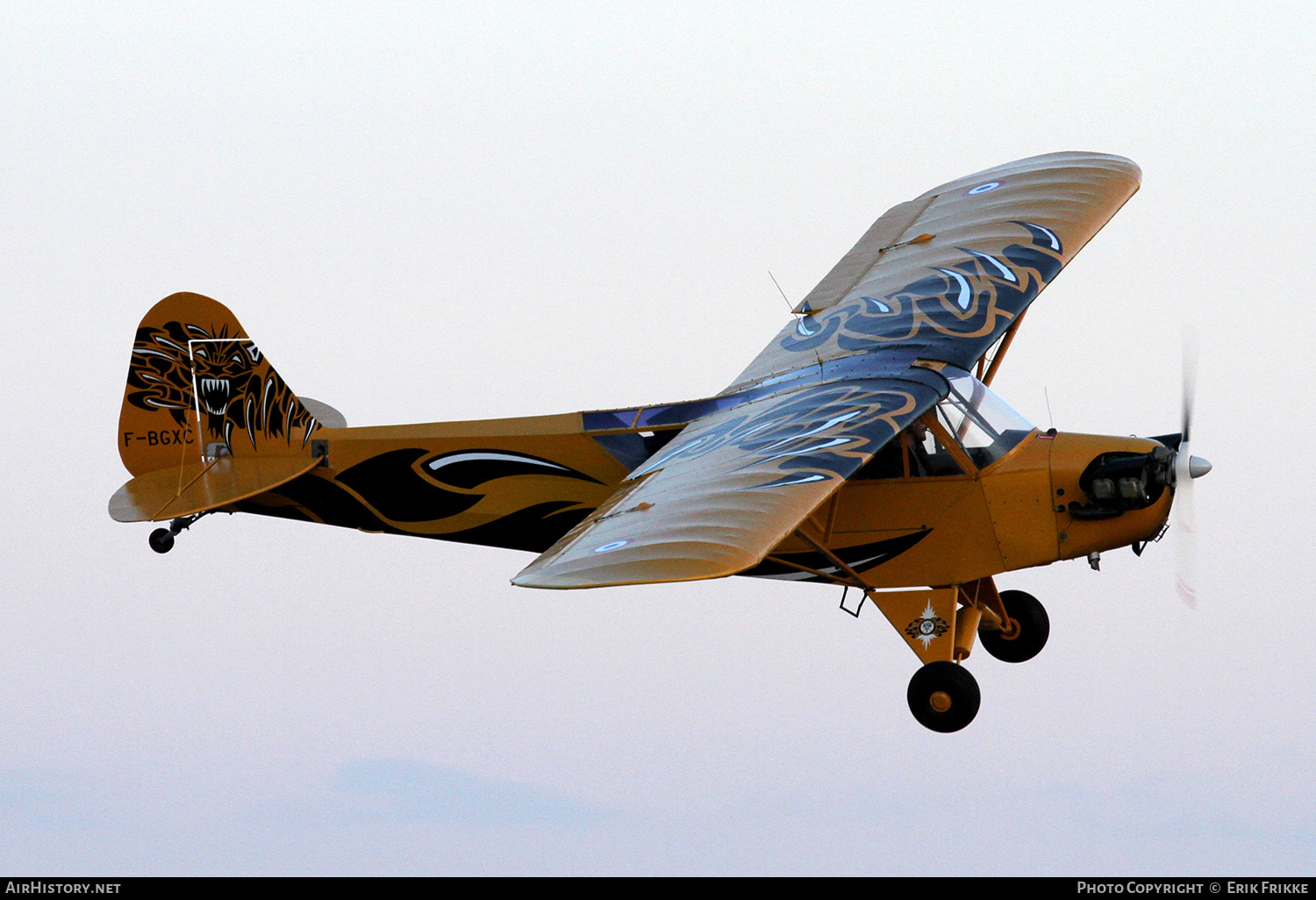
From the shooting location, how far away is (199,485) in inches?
554

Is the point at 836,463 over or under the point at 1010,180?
under

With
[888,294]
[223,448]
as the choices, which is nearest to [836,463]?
[888,294]

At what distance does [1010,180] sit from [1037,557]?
16.2 feet

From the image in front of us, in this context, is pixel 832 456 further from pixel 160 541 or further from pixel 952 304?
pixel 160 541

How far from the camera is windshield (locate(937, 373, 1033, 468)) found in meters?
12.6

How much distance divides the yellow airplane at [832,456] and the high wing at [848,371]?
0.09 feet

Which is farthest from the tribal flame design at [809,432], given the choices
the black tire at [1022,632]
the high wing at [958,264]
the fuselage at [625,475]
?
the black tire at [1022,632]

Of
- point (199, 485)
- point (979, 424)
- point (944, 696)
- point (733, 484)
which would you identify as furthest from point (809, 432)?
point (199, 485)

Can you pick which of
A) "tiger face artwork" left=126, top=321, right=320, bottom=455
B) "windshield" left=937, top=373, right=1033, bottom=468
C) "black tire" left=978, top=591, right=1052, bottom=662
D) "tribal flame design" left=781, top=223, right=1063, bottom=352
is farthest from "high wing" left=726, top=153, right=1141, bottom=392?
"tiger face artwork" left=126, top=321, right=320, bottom=455

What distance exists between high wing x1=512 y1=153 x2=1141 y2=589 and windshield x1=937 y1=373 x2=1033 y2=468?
0.19 meters

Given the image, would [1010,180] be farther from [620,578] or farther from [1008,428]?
[620,578]

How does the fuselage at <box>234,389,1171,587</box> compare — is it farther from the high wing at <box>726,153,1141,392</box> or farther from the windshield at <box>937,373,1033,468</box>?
the high wing at <box>726,153,1141,392</box>

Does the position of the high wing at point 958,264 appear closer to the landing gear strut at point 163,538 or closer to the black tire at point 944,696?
the black tire at point 944,696

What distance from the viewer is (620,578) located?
9570mm
